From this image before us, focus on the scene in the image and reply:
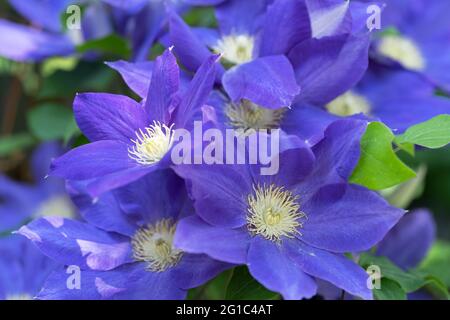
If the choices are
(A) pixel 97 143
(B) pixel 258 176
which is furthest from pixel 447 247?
(A) pixel 97 143

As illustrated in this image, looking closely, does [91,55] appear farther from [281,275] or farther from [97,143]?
[281,275]

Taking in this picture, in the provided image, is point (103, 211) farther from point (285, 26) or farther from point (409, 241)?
point (409, 241)

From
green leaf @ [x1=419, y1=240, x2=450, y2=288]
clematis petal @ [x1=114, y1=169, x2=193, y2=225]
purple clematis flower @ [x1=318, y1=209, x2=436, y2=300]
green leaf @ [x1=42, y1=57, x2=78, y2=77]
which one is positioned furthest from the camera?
green leaf @ [x1=42, y1=57, x2=78, y2=77]

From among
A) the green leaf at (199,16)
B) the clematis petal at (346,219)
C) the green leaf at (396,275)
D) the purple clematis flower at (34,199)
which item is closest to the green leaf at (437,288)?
the green leaf at (396,275)

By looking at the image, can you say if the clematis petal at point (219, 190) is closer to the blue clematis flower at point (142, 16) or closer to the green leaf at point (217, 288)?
the green leaf at point (217, 288)

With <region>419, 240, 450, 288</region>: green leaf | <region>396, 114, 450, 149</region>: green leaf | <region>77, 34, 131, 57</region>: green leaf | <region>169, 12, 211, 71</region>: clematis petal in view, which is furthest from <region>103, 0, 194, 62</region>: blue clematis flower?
<region>419, 240, 450, 288</region>: green leaf

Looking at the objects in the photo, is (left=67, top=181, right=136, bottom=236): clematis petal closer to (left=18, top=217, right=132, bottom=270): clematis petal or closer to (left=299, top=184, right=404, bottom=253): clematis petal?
(left=18, top=217, right=132, bottom=270): clematis petal

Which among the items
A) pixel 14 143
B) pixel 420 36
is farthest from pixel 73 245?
pixel 420 36
